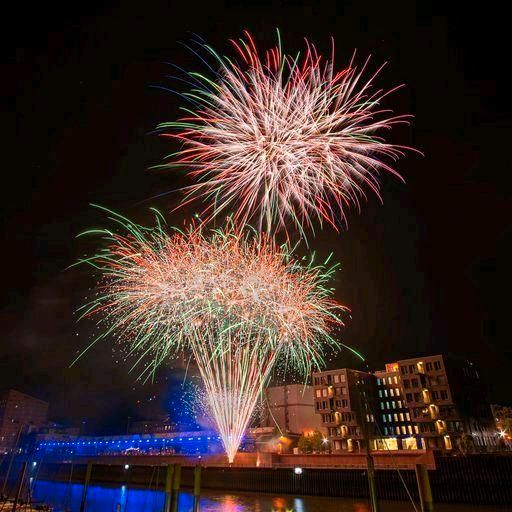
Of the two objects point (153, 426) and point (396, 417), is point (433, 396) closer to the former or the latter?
point (396, 417)

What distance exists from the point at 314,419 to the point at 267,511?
55615mm

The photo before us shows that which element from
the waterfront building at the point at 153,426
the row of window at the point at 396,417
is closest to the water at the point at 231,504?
the row of window at the point at 396,417

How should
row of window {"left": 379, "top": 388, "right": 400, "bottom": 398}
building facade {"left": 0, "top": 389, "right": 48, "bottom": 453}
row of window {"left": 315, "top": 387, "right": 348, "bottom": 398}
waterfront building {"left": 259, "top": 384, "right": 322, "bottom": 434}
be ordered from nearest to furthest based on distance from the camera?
row of window {"left": 315, "top": 387, "right": 348, "bottom": 398}
row of window {"left": 379, "top": 388, "right": 400, "bottom": 398}
waterfront building {"left": 259, "top": 384, "right": 322, "bottom": 434}
building facade {"left": 0, "top": 389, "right": 48, "bottom": 453}

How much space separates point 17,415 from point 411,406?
409ft

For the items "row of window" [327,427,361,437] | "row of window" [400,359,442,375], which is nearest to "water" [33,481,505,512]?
"row of window" [327,427,361,437]

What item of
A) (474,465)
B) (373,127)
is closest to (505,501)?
(474,465)

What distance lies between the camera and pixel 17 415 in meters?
133

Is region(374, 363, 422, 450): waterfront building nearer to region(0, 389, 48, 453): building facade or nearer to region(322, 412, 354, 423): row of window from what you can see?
region(322, 412, 354, 423): row of window

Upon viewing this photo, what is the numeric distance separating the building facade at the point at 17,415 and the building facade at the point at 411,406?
10041cm

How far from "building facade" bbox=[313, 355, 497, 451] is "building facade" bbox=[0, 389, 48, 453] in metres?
100

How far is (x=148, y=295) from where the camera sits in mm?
28391

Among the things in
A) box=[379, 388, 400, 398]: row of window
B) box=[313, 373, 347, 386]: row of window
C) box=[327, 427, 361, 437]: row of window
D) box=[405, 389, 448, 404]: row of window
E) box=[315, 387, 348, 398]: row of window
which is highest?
box=[313, 373, 347, 386]: row of window

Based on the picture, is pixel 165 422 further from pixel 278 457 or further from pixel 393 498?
pixel 393 498

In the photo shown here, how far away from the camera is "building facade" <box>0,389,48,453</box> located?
126375 mm
